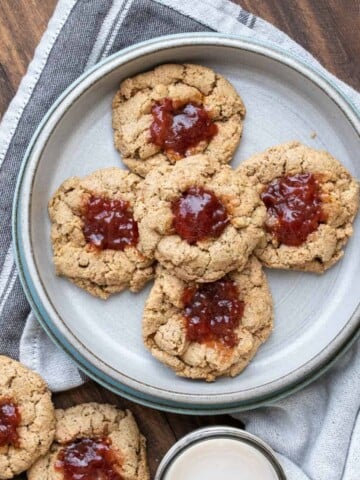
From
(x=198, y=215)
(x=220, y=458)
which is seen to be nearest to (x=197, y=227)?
(x=198, y=215)

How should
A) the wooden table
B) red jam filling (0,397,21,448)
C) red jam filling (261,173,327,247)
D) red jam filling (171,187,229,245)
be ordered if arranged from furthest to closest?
the wooden table, red jam filling (0,397,21,448), red jam filling (261,173,327,247), red jam filling (171,187,229,245)

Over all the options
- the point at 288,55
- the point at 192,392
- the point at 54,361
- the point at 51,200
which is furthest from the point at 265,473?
the point at 288,55

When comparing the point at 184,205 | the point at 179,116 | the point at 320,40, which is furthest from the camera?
the point at 320,40

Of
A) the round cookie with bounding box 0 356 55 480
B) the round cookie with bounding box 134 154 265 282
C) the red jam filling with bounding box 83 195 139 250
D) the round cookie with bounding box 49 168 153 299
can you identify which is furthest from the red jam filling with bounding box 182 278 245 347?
the round cookie with bounding box 0 356 55 480

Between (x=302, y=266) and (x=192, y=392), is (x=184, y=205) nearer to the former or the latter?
(x=302, y=266)

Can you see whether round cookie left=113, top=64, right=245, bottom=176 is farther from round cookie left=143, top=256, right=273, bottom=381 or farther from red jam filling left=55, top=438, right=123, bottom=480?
red jam filling left=55, top=438, right=123, bottom=480

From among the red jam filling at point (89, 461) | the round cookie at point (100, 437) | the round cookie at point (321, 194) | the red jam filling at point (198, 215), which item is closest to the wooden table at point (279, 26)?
the round cookie at point (100, 437)

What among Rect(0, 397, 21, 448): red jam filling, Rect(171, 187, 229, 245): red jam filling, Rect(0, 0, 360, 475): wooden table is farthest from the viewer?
Rect(0, 0, 360, 475): wooden table

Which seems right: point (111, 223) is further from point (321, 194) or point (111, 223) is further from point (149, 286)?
point (321, 194)
